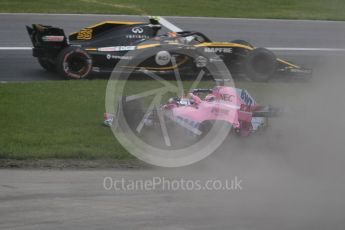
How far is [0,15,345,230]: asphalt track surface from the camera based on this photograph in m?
7.18

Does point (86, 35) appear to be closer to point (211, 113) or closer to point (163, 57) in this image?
point (163, 57)

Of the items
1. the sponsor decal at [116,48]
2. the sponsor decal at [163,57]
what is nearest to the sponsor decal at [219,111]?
the sponsor decal at [163,57]

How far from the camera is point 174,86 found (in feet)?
47.1

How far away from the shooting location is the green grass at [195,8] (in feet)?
76.1

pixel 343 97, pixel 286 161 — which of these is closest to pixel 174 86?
pixel 343 97

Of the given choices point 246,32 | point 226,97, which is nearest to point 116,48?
point 226,97

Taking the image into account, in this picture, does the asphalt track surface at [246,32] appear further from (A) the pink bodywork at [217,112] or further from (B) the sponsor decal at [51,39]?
(A) the pink bodywork at [217,112]

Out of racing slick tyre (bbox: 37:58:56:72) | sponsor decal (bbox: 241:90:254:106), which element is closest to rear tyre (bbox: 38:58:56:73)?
racing slick tyre (bbox: 37:58:56:72)

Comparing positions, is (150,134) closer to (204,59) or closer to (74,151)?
(74,151)

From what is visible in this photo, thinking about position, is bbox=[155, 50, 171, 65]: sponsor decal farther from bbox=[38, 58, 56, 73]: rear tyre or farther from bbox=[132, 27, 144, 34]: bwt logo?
bbox=[38, 58, 56, 73]: rear tyre

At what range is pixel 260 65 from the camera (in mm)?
15031

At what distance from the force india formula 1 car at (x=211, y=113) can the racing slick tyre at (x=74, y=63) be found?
13.5ft

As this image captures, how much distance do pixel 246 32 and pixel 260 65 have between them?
6.35 m

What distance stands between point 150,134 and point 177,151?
65 centimetres
